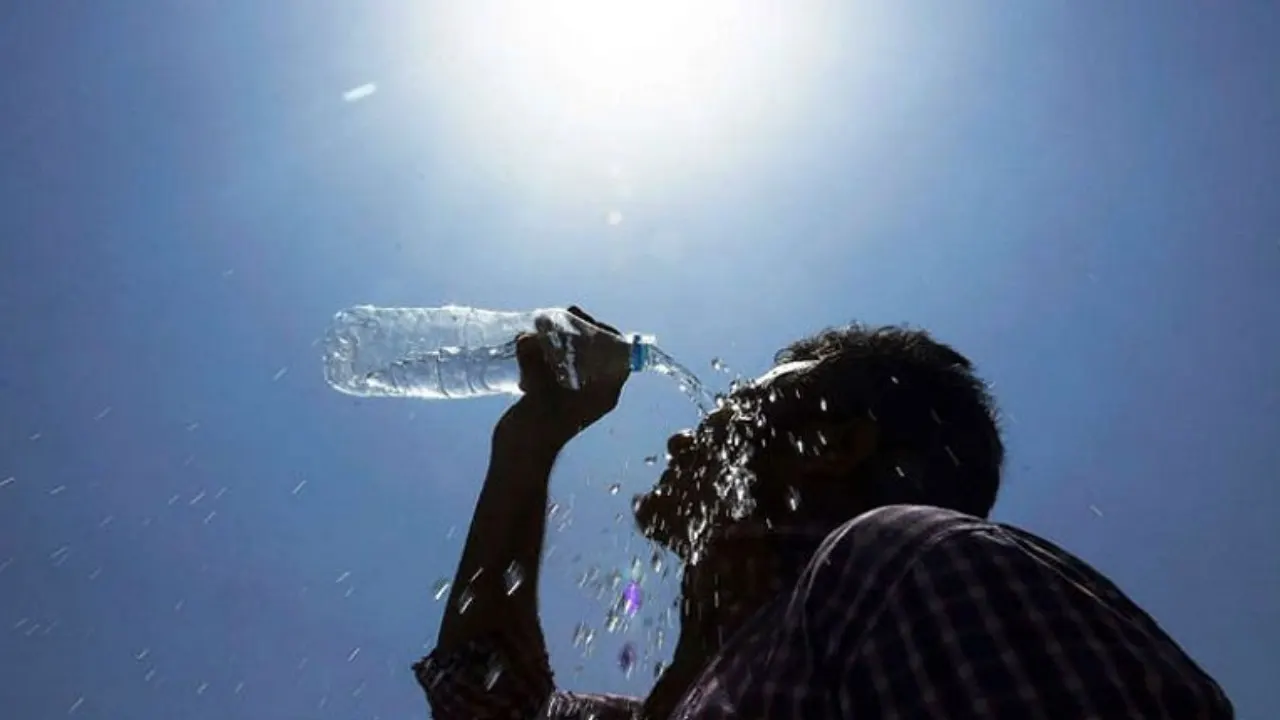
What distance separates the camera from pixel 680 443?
349 centimetres

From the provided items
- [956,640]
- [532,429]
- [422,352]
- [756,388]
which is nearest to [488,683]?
[532,429]

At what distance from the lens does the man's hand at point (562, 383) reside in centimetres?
406

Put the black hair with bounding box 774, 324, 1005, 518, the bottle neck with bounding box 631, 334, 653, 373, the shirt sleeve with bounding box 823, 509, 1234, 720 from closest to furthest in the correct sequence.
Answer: the shirt sleeve with bounding box 823, 509, 1234, 720, the black hair with bounding box 774, 324, 1005, 518, the bottle neck with bounding box 631, 334, 653, 373

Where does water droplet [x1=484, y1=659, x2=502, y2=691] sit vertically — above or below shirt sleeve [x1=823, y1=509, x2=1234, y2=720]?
below

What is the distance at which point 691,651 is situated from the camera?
2.71 meters

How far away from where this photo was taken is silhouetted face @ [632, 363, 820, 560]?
2729 millimetres

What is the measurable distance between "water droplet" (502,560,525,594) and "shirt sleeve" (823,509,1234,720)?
2414mm

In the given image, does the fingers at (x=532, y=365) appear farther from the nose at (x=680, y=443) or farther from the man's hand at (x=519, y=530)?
the nose at (x=680, y=443)

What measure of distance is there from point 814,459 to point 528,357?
1.85 metres

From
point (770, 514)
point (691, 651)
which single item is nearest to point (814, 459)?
point (770, 514)

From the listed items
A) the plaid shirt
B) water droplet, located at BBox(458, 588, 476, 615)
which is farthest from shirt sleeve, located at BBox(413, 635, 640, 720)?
the plaid shirt

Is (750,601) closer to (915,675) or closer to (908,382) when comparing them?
(908,382)

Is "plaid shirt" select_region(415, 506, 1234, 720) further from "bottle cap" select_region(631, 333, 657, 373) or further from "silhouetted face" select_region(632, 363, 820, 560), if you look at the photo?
"bottle cap" select_region(631, 333, 657, 373)

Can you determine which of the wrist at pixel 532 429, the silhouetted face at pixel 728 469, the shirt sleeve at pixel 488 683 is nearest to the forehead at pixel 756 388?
the silhouetted face at pixel 728 469
